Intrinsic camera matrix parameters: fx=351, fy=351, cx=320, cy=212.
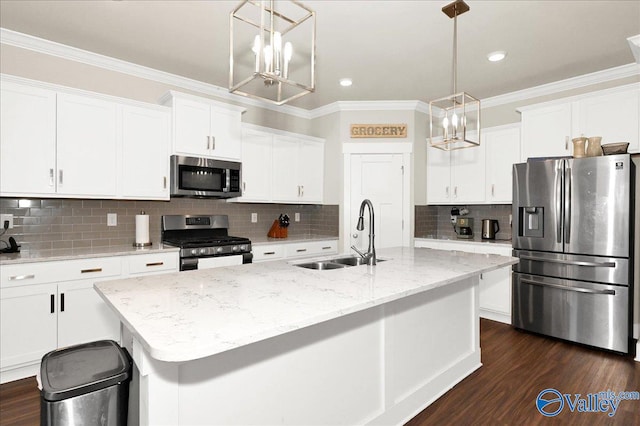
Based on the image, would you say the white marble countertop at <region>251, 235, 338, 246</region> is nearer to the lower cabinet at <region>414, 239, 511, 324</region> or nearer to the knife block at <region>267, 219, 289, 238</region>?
the knife block at <region>267, 219, 289, 238</region>

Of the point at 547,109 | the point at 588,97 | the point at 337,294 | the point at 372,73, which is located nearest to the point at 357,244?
the point at 372,73

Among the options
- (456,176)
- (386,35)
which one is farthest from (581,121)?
(386,35)

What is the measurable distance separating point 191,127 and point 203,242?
1.19 metres

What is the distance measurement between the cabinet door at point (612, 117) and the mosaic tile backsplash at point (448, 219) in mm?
1235

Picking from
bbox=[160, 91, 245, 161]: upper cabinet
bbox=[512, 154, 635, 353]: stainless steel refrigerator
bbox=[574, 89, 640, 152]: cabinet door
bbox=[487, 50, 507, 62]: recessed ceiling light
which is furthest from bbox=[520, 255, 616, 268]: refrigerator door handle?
bbox=[160, 91, 245, 161]: upper cabinet

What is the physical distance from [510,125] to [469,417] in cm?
330

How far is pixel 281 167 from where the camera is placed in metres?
4.57

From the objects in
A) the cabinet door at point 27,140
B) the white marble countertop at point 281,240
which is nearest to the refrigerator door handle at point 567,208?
the white marble countertop at point 281,240

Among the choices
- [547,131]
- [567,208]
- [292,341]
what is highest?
[547,131]

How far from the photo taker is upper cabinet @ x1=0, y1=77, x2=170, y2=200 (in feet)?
8.93

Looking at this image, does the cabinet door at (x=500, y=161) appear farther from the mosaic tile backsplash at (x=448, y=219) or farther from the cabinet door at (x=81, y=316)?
the cabinet door at (x=81, y=316)

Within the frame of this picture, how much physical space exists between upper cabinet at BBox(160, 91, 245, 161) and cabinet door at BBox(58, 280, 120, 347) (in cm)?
151

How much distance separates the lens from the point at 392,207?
4.71 metres

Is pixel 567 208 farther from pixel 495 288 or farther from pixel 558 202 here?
pixel 495 288
